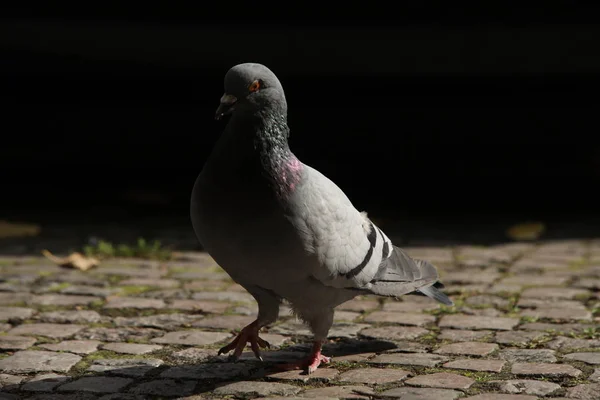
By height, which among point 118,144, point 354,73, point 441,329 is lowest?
point 441,329

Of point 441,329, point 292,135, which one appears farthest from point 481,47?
point 441,329

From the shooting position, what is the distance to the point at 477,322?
4.57 m

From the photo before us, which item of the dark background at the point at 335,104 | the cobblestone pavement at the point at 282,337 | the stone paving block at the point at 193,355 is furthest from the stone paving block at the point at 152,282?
the dark background at the point at 335,104

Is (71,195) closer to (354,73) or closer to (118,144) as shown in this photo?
(118,144)

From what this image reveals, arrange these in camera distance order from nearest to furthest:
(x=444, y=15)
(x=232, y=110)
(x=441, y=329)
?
(x=232, y=110) → (x=441, y=329) → (x=444, y=15)

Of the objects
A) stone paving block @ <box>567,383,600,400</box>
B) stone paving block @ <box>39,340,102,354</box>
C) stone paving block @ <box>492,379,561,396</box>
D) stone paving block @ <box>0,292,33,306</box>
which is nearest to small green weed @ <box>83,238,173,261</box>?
stone paving block @ <box>0,292,33,306</box>

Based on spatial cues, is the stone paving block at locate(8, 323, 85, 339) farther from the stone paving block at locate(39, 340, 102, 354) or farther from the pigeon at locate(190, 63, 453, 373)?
the pigeon at locate(190, 63, 453, 373)

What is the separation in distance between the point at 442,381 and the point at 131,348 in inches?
52.6

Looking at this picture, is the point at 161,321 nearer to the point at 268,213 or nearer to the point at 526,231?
the point at 268,213

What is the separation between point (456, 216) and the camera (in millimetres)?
8109

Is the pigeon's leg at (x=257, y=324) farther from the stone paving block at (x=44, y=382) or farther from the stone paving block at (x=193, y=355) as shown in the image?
the stone paving block at (x=44, y=382)

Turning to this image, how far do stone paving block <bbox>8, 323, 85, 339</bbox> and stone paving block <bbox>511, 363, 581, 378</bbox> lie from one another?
192 cm

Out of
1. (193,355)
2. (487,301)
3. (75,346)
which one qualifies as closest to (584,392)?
(193,355)

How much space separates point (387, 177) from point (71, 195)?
2956 mm
